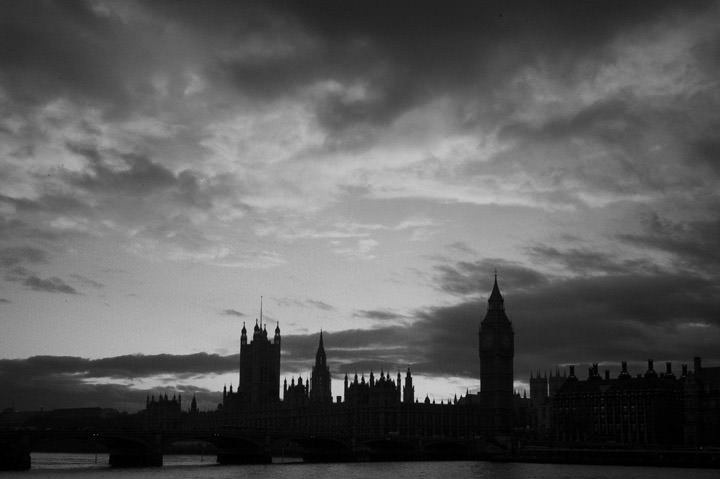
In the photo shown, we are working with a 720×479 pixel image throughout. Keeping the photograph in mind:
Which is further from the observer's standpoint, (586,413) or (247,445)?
(586,413)

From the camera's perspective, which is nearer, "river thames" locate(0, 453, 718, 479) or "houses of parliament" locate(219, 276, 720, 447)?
"river thames" locate(0, 453, 718, 479)

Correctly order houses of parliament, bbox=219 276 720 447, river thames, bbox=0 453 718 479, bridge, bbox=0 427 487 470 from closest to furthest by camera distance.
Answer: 1. river thames, bbox=0 453 718 479
2. bridge, bbox=0 427 487 470
3. houses of parliament, bbox=219 276 720 447

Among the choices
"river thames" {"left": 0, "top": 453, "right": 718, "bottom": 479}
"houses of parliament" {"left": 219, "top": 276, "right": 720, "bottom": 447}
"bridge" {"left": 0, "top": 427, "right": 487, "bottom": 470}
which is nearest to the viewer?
"river thames" {"left": 0, "top": 453, "right": 718, "bottom": 479}

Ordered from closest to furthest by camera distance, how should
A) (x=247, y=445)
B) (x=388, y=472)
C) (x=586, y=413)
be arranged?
1. (x=388, y=472)
2. (x=247, y=445)
3. (x=586, y=413)

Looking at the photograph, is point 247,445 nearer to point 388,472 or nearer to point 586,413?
point 388,472

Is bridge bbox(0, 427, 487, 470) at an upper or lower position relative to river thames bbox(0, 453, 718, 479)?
upper

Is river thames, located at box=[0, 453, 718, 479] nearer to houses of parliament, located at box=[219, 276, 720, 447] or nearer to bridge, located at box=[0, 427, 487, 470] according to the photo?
bridge, located at box=[0, 427, 487, 470]

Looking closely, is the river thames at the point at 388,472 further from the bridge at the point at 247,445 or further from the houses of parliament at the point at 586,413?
the houses of parliament at the point at 586,413

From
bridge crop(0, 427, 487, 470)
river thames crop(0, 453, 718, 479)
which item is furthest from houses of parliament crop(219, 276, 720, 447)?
river thames crop(0, 453, 718, 479)

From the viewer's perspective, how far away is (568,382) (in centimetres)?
18850

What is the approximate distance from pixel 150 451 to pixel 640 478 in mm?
57816

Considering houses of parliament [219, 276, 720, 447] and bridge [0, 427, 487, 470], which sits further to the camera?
houses of parliament [219, 276, 720, 447]

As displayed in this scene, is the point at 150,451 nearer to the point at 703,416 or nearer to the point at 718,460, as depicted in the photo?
the point at 718,460

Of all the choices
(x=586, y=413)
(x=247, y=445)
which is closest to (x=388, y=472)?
(x=247, y=445)
